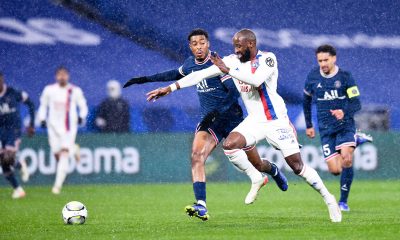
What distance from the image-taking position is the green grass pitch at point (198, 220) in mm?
9383

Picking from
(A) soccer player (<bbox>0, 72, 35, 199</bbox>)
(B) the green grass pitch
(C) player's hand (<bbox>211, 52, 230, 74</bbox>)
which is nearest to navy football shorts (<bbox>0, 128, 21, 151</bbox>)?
(A) soccer player (<bbox>0, 72, 35, 199</bbox>)

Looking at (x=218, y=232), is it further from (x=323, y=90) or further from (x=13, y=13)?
(x=13, y=13)

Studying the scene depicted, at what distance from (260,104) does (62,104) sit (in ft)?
29.0

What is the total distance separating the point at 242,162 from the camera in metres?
11.5

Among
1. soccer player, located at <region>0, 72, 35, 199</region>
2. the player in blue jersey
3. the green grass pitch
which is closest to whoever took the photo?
the green grass pitch

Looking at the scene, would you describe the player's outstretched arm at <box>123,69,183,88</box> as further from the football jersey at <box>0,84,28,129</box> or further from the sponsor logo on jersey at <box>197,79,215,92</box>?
the football jersey at <box>0,84,28,129</box>

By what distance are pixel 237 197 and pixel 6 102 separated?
5117 mm

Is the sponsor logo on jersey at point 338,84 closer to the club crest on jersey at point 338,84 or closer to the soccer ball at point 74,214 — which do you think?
the club crest on jersey at point 338,84

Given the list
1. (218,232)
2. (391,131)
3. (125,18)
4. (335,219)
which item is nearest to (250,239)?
(218,232)

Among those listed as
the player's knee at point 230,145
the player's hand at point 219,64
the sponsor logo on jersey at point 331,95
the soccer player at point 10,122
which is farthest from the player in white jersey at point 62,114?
the player's hand at point 219,64

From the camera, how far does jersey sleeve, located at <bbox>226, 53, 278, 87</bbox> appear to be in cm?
980

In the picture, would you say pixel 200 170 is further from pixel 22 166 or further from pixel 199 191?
pixel 22 166

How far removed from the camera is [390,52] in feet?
79.1

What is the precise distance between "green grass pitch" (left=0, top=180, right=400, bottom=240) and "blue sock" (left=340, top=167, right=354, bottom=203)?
0.77 feet
